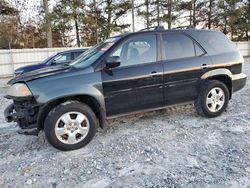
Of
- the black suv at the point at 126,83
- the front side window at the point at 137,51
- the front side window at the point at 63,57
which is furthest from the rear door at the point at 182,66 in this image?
the front side window at the point at 63,57

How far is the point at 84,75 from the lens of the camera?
3.90 m

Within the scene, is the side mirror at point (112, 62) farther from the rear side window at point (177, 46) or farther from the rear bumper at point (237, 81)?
the rear bumper at point (237, 81)

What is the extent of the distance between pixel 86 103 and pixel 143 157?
1.28m

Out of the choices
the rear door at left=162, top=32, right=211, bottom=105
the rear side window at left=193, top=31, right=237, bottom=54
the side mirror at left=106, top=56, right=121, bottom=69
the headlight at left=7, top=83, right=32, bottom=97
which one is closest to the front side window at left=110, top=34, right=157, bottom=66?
the side mirror at left=106, top=56, right=121, bottom=69

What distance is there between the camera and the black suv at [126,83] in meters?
3.73

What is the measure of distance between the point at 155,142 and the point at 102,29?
71.8 ft

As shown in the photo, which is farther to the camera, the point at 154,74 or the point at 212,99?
the point at 212,99

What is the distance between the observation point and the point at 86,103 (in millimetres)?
4066

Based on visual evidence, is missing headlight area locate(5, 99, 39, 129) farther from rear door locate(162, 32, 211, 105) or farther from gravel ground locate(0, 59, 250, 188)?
rear door locate(162, 32, 211, 105)

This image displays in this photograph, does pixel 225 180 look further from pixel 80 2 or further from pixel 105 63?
pixel 80 2

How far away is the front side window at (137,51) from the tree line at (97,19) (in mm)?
16177

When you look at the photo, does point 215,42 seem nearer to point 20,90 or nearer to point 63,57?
point 20,90

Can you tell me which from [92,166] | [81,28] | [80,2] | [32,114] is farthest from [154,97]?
[81,28]

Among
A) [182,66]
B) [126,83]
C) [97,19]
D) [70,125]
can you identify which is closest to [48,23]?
[97,19]
